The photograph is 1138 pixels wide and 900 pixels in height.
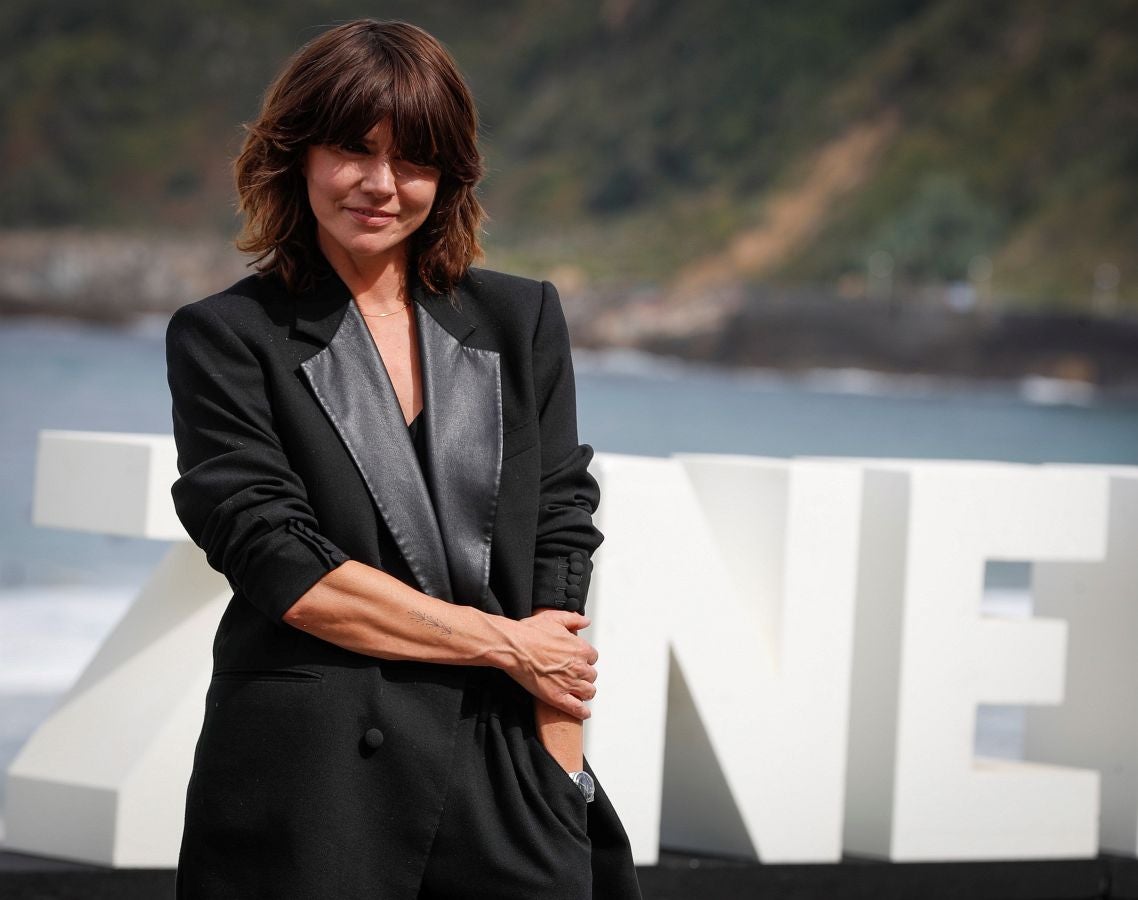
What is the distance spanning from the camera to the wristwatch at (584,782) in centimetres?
196

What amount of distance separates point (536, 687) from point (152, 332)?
92.9 metres

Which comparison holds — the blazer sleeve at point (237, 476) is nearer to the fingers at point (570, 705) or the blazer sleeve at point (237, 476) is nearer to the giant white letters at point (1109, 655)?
the fingers at point (570, 705)

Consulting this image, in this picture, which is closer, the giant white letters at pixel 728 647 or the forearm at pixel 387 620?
the forearm at pixel 387 620

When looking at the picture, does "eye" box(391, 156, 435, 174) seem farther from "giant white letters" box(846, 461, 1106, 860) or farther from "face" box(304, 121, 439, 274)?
"giant white letters" box(846, 461, 1106, 860)

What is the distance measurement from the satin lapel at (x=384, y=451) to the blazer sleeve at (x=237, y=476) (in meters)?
0.07

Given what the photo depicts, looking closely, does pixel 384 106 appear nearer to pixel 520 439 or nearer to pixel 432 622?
pixel 520 439

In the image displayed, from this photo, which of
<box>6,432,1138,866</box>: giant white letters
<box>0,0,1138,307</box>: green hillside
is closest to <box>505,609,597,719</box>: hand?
<box>6,432,1138,866</box>: giant white letters

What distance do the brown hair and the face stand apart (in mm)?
15

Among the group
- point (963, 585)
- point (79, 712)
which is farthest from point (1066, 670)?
point (79, 712)

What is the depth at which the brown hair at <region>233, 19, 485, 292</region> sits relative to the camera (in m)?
1.83

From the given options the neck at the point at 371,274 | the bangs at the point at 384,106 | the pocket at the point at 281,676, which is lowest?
the pocket at the point at 281,676

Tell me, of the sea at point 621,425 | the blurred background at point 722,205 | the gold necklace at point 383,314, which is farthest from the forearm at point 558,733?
the blurred background at point 722,205

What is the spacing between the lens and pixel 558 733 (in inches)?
76.7

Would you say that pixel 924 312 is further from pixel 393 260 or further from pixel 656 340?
pixel 393 260
